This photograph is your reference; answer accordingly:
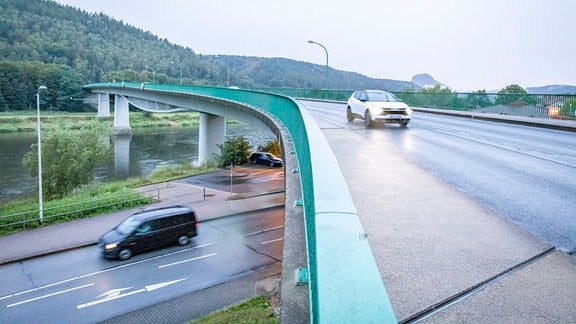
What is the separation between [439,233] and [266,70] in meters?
154

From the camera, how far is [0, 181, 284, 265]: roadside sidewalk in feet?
66.9

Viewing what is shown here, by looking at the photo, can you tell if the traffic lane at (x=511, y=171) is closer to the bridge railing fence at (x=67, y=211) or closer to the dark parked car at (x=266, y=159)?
the bridge railing fence at (x=67, y=211)

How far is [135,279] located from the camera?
643 inches

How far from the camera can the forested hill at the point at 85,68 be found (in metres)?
119

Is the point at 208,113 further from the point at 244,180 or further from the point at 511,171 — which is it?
the point at 511,171

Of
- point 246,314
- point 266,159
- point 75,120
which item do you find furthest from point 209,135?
point 75,120

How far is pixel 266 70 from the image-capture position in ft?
511

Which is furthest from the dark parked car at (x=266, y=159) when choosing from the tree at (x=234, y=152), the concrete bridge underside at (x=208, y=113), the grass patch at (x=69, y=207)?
the grass patch at (x=69, y=207)

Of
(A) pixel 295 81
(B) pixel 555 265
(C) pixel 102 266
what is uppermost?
(A) pixel 295 81

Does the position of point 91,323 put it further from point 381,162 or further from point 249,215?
point 249,215

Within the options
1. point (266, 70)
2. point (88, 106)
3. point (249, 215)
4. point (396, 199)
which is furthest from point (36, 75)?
point (396, 199)

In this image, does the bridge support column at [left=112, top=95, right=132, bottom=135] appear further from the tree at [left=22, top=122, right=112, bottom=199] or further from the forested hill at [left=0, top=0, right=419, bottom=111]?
the tree at [left=22, top=122, right=112, bottom=199]

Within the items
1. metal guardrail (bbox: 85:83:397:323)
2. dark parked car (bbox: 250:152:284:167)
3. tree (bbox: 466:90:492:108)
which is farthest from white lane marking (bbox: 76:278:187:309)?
dark parked car (bbox: 250:152:284:167)

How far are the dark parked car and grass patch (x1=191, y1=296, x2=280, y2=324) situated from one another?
99.3ft
